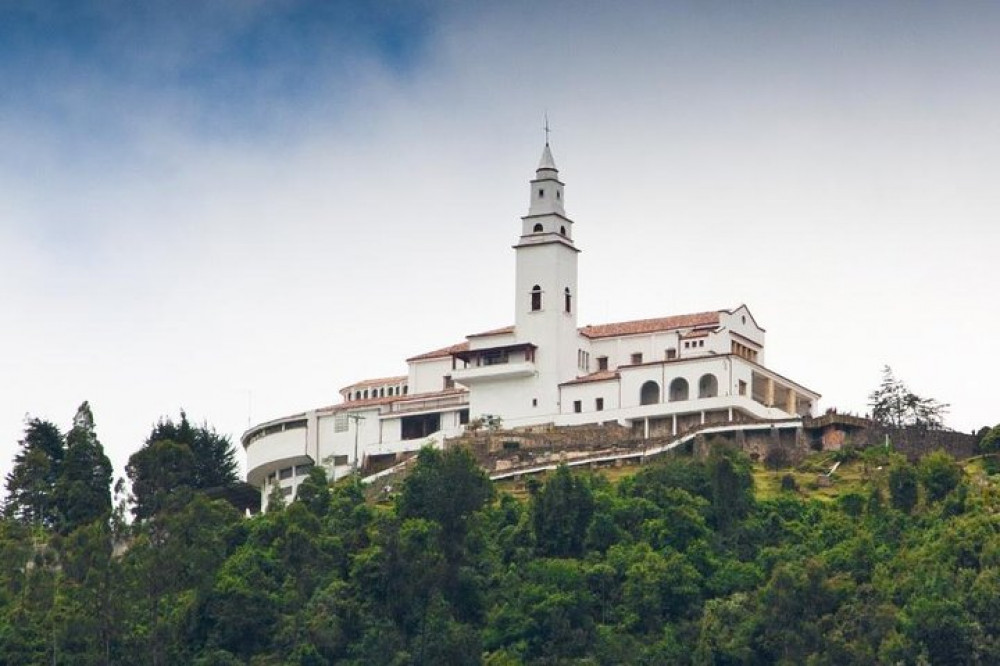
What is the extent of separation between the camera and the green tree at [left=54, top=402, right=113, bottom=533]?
331 ft

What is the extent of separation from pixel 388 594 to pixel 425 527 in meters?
2.81

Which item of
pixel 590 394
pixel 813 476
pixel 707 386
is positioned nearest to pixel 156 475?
pixel 590 394

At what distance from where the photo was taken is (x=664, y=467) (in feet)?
304

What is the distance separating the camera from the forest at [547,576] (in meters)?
81.2

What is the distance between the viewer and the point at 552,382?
104438 millimetres

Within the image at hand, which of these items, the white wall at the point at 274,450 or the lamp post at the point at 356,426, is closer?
the lamp post at the point at 356,426

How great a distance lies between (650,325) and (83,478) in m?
22.2

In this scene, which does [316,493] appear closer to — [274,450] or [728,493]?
[274,450]

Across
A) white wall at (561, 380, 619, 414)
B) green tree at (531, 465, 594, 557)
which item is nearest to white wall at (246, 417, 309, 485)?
white wall at (561, 380, 619, 414)

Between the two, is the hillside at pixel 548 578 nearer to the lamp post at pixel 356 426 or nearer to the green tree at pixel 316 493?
the green tree at pixel 316 493

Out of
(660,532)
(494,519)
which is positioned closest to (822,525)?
(660,532)

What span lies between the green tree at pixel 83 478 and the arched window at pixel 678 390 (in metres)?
21.1

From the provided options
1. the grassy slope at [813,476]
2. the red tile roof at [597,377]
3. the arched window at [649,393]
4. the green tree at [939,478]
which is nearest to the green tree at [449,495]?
the grassy slope at [813,476]

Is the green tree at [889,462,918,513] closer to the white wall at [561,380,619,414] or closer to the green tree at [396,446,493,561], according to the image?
the green tree at [396,446,493,561]
